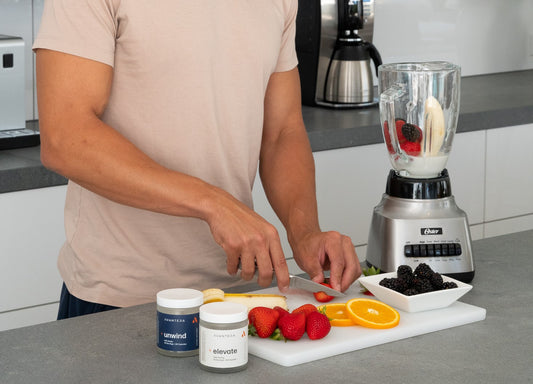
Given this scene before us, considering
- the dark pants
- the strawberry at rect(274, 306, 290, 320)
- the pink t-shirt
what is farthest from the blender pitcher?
the dark pants

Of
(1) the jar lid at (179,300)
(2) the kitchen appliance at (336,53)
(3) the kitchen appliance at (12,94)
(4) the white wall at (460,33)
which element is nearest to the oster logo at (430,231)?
Result: (1) the jar lid at (179,300)

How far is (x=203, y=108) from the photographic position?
139 centimetres

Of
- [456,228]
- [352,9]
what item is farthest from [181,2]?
[352,9]

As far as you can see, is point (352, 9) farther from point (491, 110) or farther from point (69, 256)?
point (69, 256)

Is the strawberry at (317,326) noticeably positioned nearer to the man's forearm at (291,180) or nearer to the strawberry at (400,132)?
the man's forearm at (291,180)

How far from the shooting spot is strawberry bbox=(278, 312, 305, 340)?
43.8 inches

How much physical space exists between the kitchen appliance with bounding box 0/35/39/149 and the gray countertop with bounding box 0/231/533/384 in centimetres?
98

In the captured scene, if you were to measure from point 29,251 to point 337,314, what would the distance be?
1001mm

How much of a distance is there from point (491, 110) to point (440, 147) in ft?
4.13

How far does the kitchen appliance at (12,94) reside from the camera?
6.92 feet

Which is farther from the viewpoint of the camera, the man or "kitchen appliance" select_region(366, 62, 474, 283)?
"kitchen appliance" select_region(366, 62, 474, 283)

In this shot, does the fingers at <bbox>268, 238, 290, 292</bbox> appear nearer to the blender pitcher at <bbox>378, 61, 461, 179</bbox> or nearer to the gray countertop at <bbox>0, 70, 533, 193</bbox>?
the blender pitcher at <bbox>378, 61, 461, 179</bbox>

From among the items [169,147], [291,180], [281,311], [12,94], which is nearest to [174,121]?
[169,147]

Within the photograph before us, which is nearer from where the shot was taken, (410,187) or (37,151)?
(410,187)
